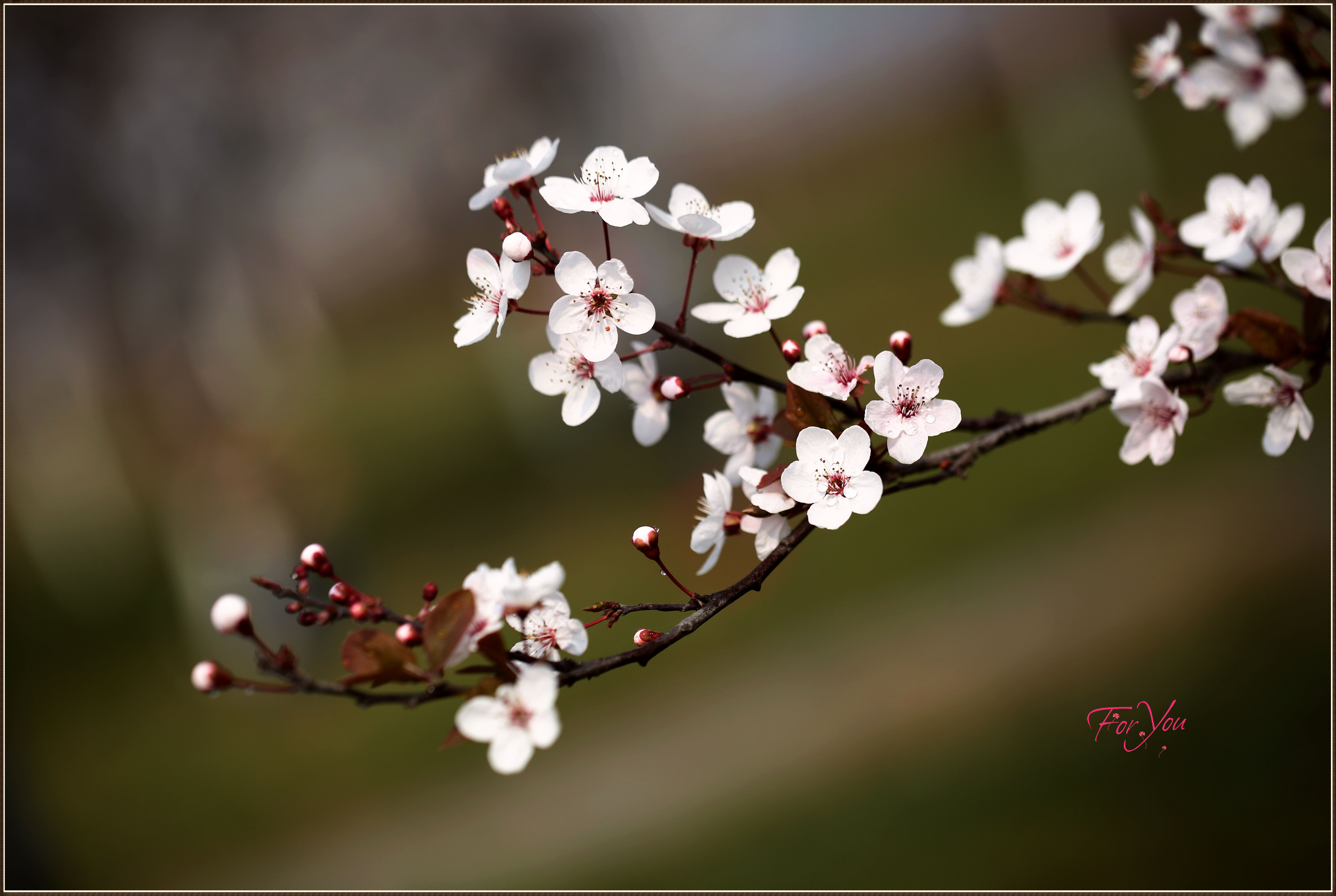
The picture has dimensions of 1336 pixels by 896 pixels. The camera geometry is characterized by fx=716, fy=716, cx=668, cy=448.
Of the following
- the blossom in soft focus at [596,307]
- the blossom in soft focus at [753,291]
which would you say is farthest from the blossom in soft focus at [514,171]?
the blossom in soft focus at [753,291]

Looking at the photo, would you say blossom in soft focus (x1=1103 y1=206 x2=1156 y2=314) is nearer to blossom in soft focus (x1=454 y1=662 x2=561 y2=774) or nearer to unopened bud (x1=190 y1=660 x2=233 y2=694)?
blossom in soft focus (x1=454 y1=662 x2=561 y2=774)

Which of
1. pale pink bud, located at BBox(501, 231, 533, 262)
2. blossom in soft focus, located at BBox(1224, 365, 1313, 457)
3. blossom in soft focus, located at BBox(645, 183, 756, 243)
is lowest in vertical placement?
blossom in soft focus, located at BBox(1224, 365, 1313, 457)

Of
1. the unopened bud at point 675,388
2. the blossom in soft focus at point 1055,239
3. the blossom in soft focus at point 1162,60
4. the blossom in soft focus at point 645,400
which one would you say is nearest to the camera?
the unopened bud at point 675,388

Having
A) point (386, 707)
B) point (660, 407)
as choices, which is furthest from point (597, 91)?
point (660, 407)

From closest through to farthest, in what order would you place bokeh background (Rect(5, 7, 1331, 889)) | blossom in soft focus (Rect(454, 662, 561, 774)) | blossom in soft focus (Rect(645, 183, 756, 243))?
blossom in soft focus (Rect(454, 662, 561, 774))
blossom in soft focus (Rect(645, 183, 756, 243))
bokeh background (Rect(5, 7, 1331, 889))

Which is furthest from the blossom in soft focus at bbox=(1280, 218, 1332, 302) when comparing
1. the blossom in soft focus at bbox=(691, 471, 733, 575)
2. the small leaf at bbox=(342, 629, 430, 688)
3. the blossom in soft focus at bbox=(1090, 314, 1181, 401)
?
the small leaf at bbox=(342, 629, 430, 688)

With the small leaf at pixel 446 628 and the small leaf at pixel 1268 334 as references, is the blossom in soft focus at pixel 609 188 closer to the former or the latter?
the small leaf at pixel 446 628
